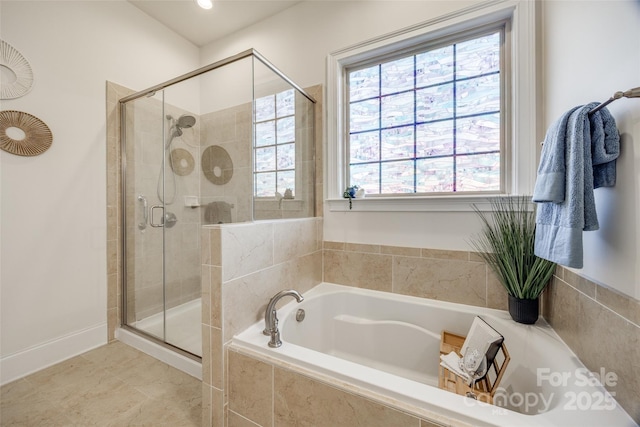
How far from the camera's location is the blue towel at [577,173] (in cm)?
79

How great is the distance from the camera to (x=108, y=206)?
1.95 m

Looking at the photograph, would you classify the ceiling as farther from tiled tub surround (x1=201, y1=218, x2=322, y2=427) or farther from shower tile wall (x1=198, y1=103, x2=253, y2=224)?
tiled tub surround (x1=201, y1=218, x2=322, y2=427)

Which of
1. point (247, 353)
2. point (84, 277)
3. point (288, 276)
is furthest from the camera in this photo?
point (84, 277)

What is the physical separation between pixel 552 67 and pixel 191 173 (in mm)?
2442

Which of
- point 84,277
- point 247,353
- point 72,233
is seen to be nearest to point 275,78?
point 247,353

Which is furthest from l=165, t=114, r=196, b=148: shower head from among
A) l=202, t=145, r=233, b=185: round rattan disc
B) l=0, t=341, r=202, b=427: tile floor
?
l=0, t=341, r=202, b=427: tile floor

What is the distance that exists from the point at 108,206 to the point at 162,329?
3.47 feet

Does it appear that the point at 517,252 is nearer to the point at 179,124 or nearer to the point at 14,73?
the point at 179,124

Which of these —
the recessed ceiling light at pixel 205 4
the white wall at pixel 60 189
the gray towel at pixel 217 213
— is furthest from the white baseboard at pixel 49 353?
the recessed ceiling light at pixel 205 4

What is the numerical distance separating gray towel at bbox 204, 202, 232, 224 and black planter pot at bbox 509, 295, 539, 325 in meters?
1.75

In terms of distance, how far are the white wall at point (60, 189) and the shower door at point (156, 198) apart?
175 millimetres

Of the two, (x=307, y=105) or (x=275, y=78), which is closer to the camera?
(x=275, y=78)

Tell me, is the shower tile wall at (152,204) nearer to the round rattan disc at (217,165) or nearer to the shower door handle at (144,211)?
the shower door handle at (144,211)

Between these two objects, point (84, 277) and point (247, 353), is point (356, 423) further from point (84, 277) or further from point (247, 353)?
point (84, 277)
